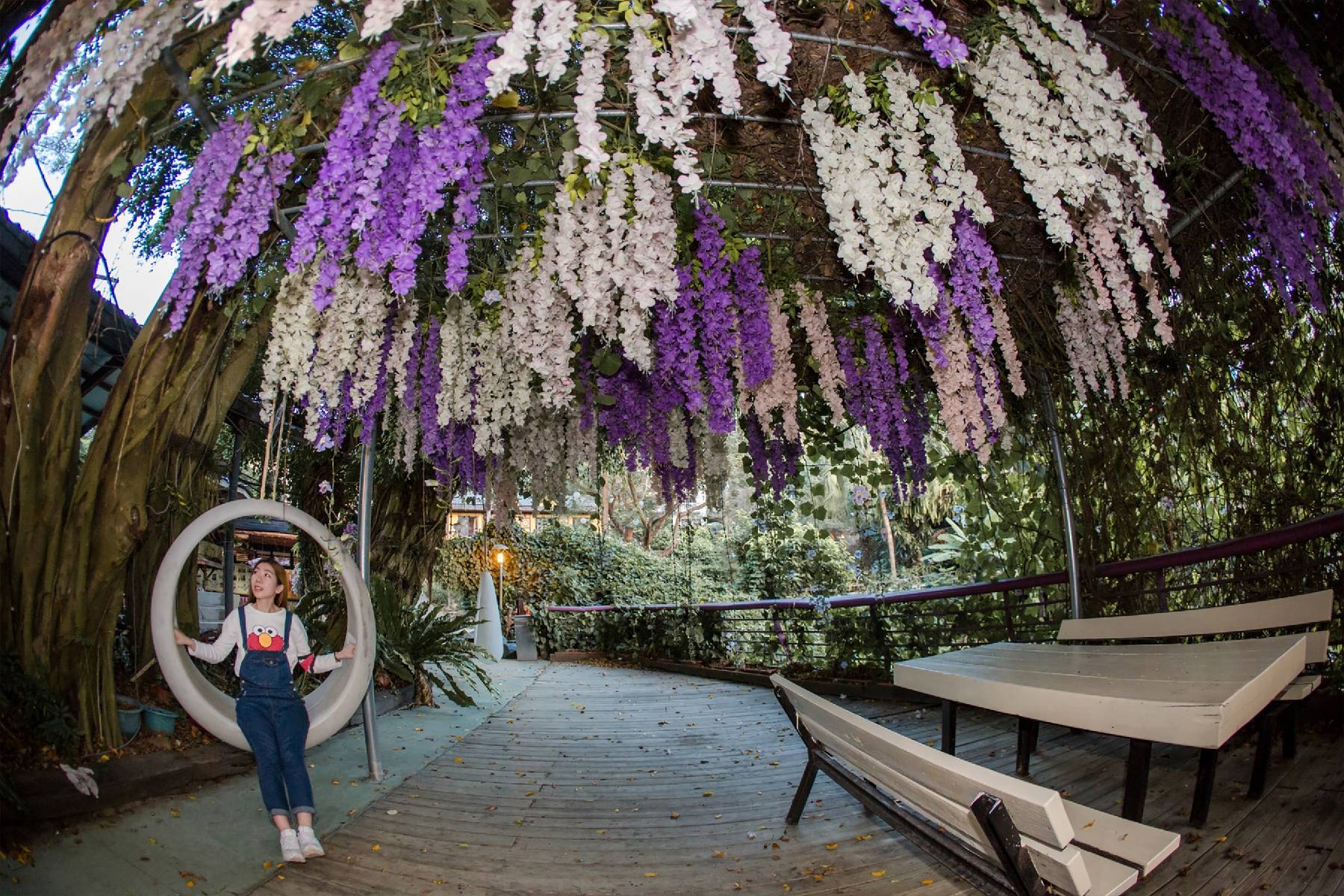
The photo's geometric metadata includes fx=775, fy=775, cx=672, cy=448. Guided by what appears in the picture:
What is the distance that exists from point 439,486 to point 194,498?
2.62 metres

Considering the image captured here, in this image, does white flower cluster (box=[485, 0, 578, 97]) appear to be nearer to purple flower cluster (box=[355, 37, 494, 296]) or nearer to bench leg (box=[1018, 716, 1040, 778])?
purple flower cluster (box=[355, 37, 494, 296])

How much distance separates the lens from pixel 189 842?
104 inches

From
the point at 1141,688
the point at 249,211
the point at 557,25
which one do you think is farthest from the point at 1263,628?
the point at 249,211

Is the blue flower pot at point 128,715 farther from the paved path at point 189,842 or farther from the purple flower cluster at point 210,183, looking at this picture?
the purple flower cluster at point 210,183

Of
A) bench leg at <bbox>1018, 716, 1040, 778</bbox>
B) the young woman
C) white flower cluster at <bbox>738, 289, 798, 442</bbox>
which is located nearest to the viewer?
the young woman

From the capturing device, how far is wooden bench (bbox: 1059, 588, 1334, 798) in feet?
7.61

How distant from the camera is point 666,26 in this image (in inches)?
87.6

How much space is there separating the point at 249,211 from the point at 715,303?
1741mm

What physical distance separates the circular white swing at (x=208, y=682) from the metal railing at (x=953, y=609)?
3579 mm

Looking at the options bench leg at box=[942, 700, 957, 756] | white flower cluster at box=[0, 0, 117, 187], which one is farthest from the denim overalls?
bench leg at box=[942, 700, 957, 756]

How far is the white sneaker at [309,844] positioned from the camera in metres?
2.63

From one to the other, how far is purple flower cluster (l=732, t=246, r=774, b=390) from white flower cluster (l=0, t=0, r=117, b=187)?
2310mm

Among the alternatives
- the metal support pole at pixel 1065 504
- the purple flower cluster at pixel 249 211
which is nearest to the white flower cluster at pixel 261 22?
the purple flower cluster at pixel 249 211

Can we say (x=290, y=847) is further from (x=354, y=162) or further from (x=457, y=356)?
(x=354, y=162)
